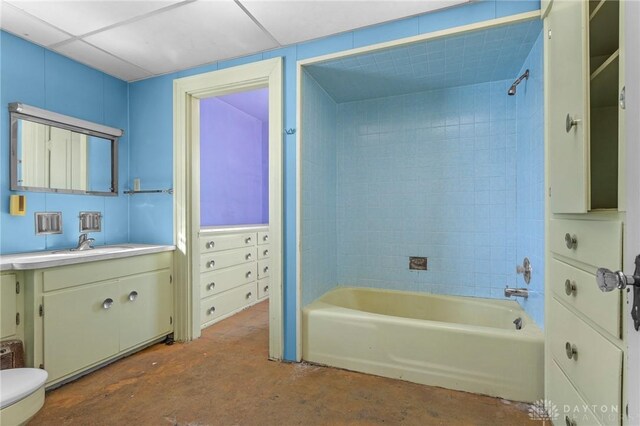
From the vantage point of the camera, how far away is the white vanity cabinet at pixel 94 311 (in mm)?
1686

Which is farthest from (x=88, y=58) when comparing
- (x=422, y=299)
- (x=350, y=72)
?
(x=422, y=299)

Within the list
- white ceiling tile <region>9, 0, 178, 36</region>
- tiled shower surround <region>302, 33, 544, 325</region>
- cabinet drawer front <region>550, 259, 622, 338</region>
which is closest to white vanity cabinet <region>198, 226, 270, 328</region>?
tiled shower surround <region>302, 33, 544, 325</region>

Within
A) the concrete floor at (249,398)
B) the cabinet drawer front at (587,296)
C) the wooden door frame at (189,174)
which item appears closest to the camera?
the cabinet drawer front at (587,296)

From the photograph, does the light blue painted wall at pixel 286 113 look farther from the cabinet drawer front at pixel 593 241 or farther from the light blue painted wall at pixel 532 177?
the cabinet drawer front at pixel 593 241

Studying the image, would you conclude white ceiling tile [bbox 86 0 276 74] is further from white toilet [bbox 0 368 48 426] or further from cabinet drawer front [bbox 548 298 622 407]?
cabinet drawer front [bbox 548 298 622 407]

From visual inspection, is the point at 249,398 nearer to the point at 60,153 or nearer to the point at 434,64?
the point at 60,153

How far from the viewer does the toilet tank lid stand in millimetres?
1158

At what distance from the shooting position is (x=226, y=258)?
3082 millimetres

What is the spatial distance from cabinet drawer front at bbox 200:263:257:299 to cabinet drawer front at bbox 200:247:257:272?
0.05 m

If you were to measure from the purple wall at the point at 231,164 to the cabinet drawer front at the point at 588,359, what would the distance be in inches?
125

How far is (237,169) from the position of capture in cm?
409

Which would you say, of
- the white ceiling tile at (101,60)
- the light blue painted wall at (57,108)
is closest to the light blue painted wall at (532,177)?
the white ceiling tile at (101,60)

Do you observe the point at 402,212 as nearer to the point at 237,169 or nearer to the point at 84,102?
the point at 237,169

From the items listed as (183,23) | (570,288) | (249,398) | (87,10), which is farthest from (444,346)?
(87,10)
